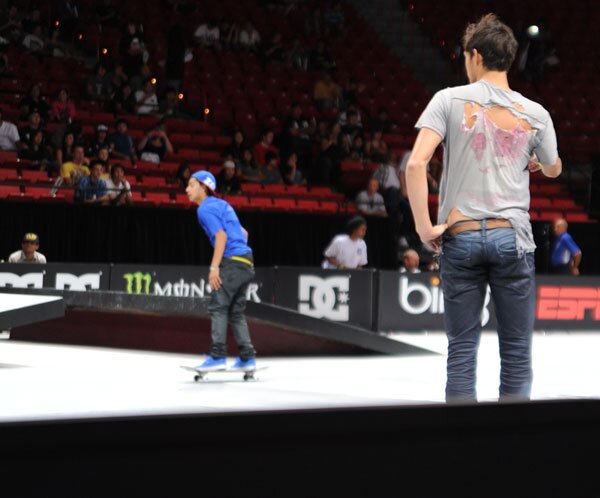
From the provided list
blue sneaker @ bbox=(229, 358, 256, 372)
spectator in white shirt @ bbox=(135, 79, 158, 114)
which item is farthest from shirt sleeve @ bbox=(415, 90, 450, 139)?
spectator in white shirt @ bbox=(135, 79, 158, 114)

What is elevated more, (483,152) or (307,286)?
(483,152)

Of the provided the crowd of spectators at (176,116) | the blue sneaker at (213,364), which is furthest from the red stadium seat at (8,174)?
the blue sneaker at (213,364)

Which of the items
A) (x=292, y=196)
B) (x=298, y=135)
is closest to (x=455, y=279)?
(x=292, y=196)

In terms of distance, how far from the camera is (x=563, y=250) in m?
17.1

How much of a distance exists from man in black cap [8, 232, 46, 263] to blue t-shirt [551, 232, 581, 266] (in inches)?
310

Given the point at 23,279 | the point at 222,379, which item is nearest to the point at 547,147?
the point at 222,379

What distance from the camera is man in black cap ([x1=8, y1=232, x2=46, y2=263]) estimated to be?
13.8m

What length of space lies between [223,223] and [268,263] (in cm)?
823

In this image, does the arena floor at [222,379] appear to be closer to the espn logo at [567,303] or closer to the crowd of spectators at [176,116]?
the espn logo at [567,303]

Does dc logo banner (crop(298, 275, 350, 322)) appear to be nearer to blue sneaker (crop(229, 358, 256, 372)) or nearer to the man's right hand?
blue sneaker (crop(229, 358, 256, 372))

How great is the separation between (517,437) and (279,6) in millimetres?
23261

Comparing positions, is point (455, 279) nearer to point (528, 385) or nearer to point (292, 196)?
point (528, 385)

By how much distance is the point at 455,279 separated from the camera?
13.3 feet

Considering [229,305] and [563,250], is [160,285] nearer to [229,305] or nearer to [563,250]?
[229,305]
